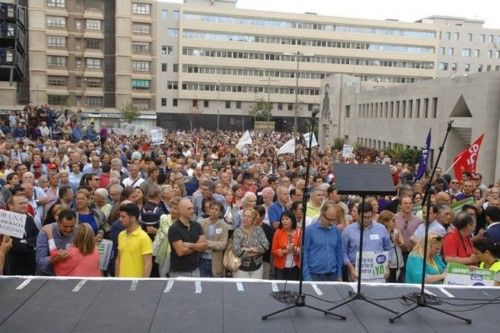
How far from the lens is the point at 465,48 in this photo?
3703 inches

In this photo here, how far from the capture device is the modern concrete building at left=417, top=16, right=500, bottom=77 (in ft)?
306

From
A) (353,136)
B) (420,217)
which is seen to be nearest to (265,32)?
(353,136)

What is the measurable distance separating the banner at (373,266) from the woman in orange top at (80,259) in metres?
3.60

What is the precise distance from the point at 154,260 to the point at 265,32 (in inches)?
2916

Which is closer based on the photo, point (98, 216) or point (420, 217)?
point (98, 216)

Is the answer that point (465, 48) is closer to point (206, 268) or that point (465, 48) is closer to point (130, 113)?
point (130, 113)

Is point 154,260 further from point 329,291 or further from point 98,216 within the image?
point 329,291

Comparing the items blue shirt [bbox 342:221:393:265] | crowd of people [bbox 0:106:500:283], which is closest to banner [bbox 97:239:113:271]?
crowd of people [bbox 0:106:500:283]

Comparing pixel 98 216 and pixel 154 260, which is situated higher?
pixel 98 216

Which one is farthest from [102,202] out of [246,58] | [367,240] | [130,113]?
[246,58]

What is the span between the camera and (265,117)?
248ft

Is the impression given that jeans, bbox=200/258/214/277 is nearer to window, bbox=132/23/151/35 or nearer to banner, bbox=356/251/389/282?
banner, bbox=356/251/389/282

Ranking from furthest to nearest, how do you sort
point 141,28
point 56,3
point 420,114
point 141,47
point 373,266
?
point 141,47 → point 141,28 → point 56,3 → point 420,114 → point 373,266

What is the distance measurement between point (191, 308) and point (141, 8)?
2879 inches
